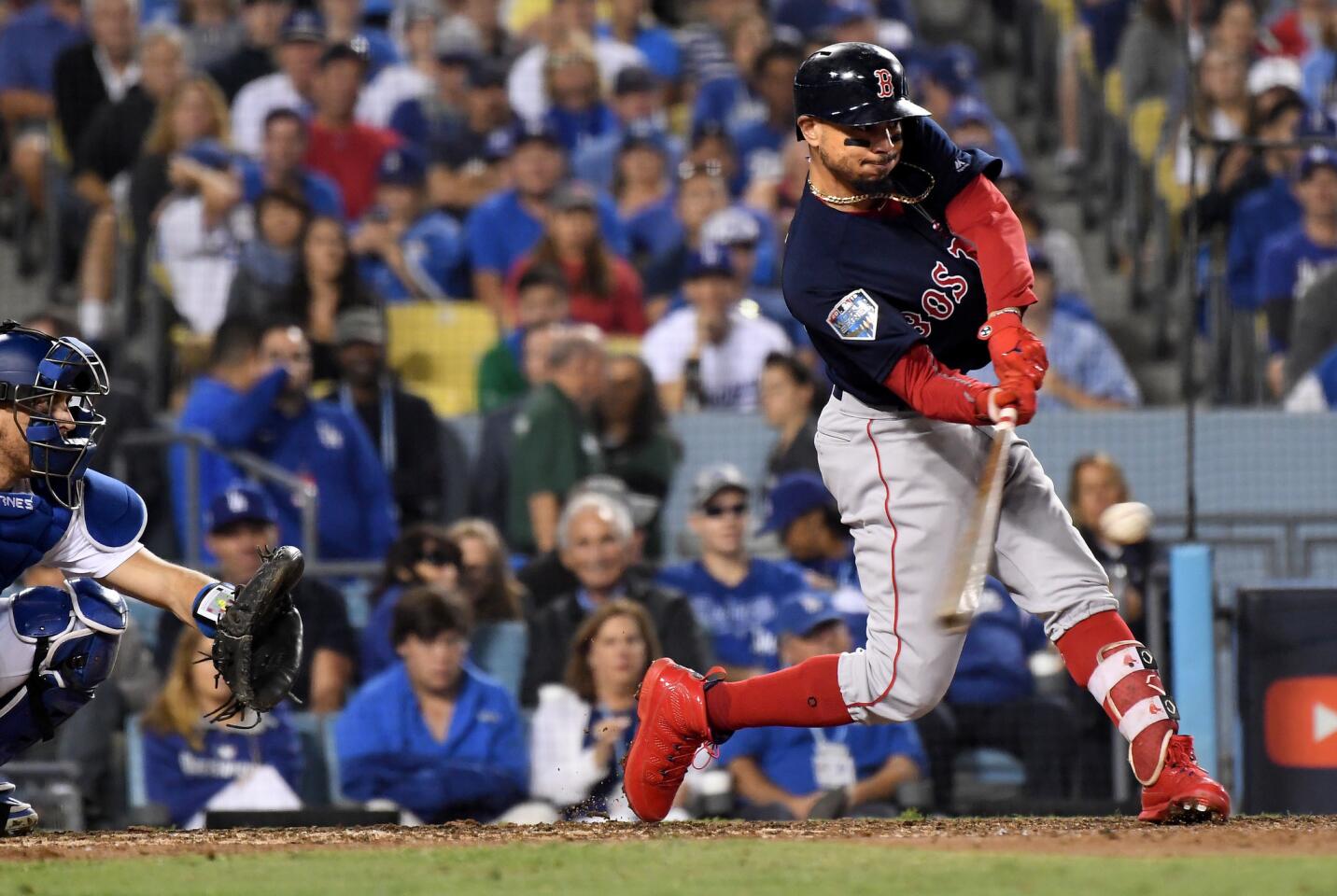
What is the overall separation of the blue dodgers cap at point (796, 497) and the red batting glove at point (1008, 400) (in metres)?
3.29

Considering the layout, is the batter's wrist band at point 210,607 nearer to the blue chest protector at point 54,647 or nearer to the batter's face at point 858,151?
the blue chest protector at point 54,647

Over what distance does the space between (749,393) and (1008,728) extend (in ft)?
7.38

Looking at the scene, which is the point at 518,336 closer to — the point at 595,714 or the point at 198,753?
the point at 595,714

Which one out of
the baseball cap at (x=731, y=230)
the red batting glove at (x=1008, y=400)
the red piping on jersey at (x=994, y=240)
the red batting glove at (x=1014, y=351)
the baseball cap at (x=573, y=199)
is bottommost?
the red batting glove at (x=1008, y=400)

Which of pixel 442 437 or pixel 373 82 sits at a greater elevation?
pixel 373 82

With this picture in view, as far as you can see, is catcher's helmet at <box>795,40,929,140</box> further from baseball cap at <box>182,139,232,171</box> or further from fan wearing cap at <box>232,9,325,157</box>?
fan wearing cap at <box>232,9,325,157</box>

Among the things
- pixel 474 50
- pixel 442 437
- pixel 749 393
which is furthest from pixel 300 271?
pixel 474 50

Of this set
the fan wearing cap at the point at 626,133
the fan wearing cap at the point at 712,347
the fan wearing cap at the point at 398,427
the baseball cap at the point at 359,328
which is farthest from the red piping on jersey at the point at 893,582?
the fan wearing cap at the point at 626,133

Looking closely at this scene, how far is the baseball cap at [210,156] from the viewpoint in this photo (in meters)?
9.37

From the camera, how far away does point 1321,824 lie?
4598 mm

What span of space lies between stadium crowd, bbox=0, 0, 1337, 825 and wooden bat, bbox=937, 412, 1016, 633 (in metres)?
1.73

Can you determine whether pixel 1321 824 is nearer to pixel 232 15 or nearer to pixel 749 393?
pixel 749 393

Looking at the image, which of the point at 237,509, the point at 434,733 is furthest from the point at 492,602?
the point at 237,509

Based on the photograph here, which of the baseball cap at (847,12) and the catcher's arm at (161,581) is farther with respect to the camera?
the baseball cap at (847,12)
